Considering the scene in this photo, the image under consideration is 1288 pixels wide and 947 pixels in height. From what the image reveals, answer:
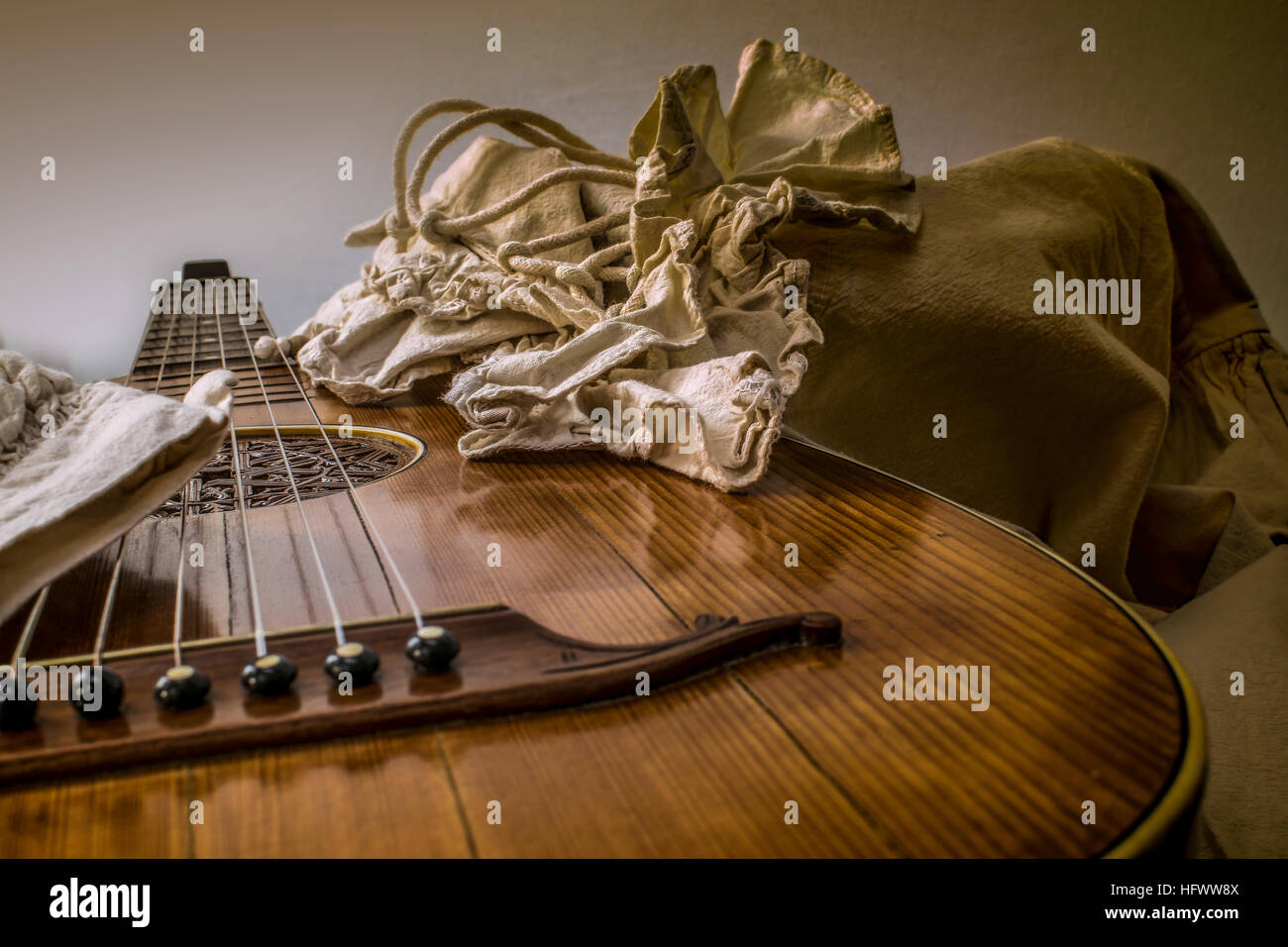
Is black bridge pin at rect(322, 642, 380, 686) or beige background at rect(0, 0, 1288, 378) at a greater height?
beige background at rect(0, 0, 1288, 378)

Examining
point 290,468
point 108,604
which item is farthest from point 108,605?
point 290,468

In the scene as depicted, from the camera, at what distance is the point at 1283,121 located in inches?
91.9

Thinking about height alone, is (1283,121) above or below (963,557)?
above

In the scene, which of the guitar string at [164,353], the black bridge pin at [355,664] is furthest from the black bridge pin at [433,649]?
the guitar string at [164,353]

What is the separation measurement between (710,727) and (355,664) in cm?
19

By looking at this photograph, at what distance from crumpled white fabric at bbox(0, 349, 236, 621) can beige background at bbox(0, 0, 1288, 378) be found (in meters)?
2.05

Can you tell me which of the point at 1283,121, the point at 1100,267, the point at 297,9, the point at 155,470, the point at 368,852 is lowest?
the point at 368,852

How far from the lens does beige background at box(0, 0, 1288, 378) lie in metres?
2.40

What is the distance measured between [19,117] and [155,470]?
2386 millimetres

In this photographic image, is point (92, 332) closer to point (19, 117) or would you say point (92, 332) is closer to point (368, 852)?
point (19, 117)

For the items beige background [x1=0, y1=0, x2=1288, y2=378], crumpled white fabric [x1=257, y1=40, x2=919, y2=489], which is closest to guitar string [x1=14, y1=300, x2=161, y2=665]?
crumpled white fabric [x1=257, y1=40, x2=919, y2=489]

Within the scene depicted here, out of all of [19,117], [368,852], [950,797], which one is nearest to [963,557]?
[950,797]

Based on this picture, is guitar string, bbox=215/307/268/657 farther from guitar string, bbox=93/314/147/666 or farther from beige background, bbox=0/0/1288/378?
beige background, bbox=0/0/1288/378

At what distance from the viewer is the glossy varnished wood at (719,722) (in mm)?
417
